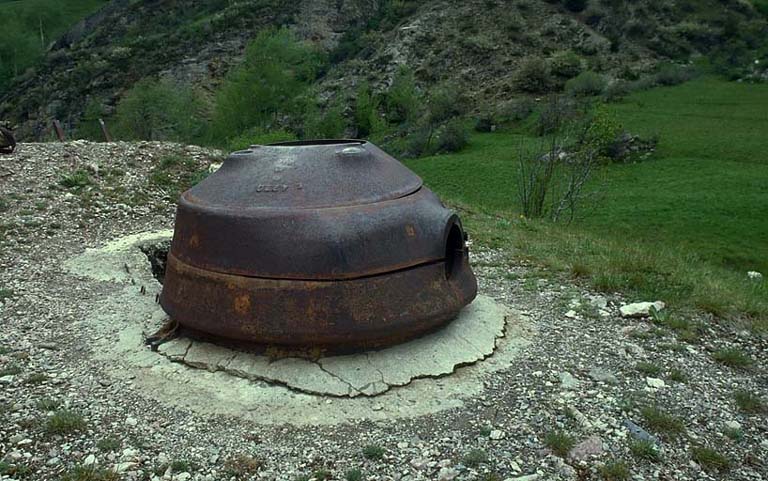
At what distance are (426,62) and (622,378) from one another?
3920 centimetres

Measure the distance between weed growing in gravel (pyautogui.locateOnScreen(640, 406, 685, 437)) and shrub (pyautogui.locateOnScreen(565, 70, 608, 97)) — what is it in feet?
101

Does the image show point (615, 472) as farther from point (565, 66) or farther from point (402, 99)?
point (565, 66)

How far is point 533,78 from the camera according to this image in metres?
36.3

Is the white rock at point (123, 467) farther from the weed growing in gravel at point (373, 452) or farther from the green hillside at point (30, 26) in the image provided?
the green hillside at point (30, 26)

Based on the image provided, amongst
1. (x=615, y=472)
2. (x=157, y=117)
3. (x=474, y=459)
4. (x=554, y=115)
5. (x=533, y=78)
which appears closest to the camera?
(x=615, y=472)

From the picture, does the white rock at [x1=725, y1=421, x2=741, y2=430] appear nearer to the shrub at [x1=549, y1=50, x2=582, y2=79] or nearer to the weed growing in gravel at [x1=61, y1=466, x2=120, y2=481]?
the weed growing in gravel at [x1=61, y1=466, x2=120, y2=481]

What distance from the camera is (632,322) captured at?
18.2 feet

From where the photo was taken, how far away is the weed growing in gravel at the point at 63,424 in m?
3.77

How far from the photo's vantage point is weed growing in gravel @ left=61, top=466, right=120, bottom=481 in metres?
3.34

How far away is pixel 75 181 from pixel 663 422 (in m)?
9.30

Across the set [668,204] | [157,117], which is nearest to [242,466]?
[668,204]

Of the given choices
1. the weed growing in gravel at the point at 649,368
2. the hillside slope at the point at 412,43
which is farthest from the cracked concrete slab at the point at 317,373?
the hillside slope at the point at 412,43

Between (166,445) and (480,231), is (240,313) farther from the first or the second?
(480,231)

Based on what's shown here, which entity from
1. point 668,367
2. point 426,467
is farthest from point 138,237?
point 668,367
